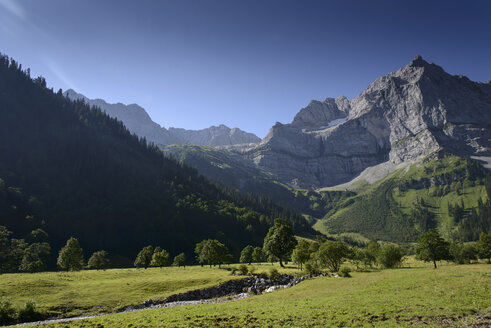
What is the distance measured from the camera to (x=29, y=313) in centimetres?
4100

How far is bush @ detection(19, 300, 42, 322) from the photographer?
4016cm

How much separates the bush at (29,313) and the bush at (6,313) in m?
1.02

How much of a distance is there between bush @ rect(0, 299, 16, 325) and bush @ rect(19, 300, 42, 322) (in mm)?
1016

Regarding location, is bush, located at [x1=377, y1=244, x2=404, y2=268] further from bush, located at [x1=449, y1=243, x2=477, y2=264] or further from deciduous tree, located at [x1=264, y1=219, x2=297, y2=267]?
deciduous tree, located at [x1=264, y1=219, x2=297, y2=267]

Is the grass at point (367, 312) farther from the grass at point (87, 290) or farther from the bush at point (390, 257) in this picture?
the bush at point (390, 257)

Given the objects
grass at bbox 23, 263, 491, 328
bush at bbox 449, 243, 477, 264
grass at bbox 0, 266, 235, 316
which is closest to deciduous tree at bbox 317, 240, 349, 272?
grass at bbox 0, 266, 235, 316

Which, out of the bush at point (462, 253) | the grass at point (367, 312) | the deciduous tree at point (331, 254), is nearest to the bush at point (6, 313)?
the grass at point (367, 312)

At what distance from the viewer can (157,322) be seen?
30.1m

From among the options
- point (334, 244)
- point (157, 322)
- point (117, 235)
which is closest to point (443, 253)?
point (334, 244)

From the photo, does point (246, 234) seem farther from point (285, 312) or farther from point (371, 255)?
point (285, 312)

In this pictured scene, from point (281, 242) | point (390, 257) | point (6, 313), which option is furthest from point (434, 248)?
point (6, 313)

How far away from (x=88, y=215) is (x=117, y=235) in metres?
25.6

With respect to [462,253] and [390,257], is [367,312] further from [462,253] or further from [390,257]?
[462,253]

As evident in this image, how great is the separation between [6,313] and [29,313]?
2.94 m
